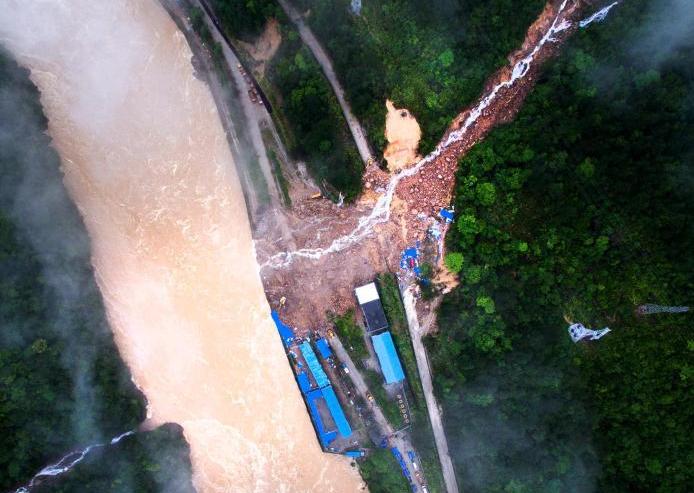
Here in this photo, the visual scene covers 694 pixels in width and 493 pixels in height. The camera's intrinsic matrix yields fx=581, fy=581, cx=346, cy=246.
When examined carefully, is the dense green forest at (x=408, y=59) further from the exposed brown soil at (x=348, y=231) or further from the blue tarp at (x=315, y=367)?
the blue tarp at (x=315, y=367)

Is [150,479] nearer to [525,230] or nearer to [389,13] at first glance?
[525,230]

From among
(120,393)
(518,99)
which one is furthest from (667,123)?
(120,393)

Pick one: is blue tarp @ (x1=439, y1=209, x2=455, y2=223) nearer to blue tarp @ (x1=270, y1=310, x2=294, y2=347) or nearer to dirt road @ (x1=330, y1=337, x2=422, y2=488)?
dirt road @ (x1=330, y1=337, x2=422, y2=488)

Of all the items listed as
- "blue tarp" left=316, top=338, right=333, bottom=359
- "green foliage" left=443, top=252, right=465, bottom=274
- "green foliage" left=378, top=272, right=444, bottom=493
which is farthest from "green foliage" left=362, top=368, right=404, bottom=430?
"green foliage" left=443, top=252, right=465, bottom=274

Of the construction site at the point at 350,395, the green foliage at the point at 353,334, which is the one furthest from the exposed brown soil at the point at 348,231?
the construction site at the point at 350,395

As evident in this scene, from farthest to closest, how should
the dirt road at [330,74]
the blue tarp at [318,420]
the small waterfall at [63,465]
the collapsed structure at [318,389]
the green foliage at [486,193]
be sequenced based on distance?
1. the blue tarp at [318,420]
2. the collapsed structure at [318,389]
3. the dirt road at [330,74]
4. the small waterfall at [63,465]
5. the green foliage at [486,193]

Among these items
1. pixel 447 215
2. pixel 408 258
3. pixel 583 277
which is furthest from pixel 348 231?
pixel 583 277
